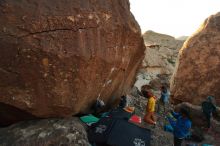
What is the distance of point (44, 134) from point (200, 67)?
7227 mm

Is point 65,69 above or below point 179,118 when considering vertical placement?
above

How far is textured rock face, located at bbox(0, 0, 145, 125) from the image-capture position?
4398mm

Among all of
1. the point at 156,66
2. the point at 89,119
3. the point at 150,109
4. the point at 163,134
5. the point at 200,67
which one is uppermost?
the point at 200,67

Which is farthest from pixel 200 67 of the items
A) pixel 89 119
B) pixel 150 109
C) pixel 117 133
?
pixel 117 133

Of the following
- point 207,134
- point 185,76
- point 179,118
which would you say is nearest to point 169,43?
point 185,76

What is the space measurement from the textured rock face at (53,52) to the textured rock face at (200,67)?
5556mm

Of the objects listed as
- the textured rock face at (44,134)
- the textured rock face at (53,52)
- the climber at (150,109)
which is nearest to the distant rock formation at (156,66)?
the climber at (150,109)

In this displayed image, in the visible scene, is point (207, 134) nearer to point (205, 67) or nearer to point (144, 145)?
point (205, 67)

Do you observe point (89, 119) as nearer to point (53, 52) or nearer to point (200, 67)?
point (53, 52)

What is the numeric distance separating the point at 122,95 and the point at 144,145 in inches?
117

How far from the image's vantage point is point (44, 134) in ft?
14.9

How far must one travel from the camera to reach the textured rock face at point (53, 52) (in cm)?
440

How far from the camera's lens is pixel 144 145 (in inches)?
207

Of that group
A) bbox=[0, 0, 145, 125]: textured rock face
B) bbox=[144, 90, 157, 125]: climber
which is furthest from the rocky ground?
bbox=[0, 0, 145, 125]: textured rock face
